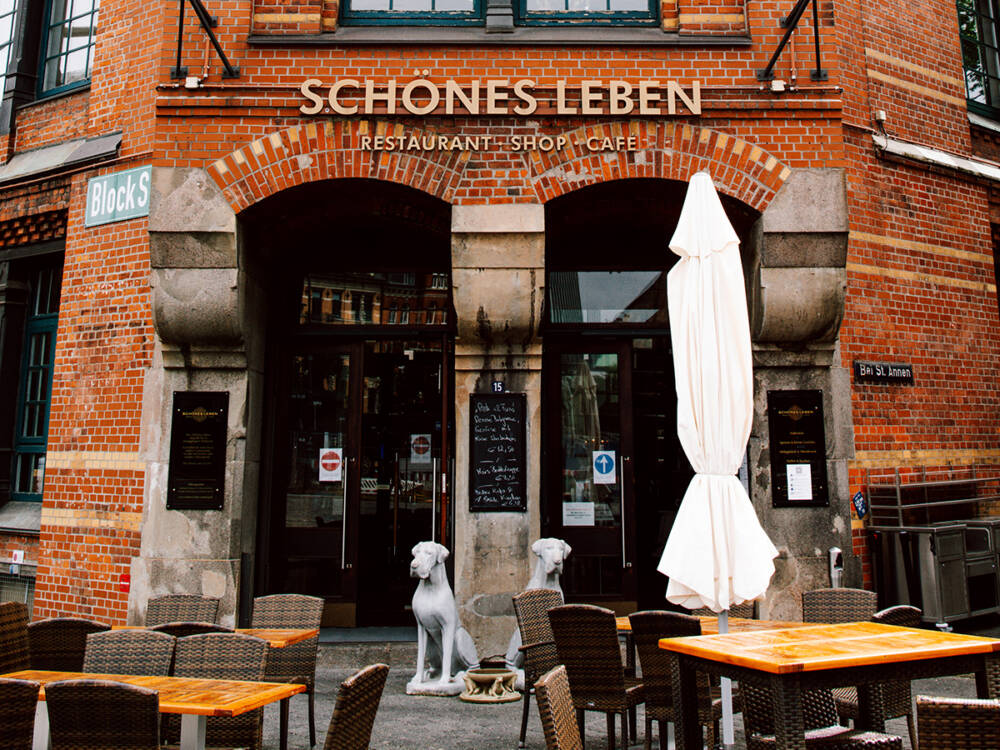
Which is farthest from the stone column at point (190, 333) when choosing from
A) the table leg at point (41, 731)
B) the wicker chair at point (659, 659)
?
the wicker chair at point (659, 659)

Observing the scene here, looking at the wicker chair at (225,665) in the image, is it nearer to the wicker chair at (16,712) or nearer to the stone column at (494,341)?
the wicker chair at (16,712)

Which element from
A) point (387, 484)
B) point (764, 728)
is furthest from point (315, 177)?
point (764, 728)

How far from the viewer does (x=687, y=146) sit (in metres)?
7.12

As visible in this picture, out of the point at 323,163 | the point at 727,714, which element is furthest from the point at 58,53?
the point at 727,714

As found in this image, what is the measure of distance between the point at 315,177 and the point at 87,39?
432cm

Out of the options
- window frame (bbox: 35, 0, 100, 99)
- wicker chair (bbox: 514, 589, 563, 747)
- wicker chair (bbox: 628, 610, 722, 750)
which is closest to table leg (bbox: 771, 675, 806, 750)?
wicker chair (bbox: 628, 610, 722, 750)

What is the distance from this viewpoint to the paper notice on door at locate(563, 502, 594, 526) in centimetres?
785

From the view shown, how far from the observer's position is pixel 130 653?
3924 mm

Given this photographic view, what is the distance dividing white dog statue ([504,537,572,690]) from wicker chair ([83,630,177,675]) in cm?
289

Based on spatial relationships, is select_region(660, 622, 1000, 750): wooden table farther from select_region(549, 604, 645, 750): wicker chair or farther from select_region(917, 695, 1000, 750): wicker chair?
select_region(549, 604, 645, 750): wicker chair

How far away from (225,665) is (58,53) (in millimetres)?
8512

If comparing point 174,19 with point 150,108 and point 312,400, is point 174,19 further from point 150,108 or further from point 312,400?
point 312,400

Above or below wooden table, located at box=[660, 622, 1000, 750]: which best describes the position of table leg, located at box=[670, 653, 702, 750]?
below

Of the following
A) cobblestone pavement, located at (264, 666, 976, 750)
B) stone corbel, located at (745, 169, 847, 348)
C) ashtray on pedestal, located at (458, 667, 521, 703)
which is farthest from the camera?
stone corbel, located at (745, 169, 847, 348)
